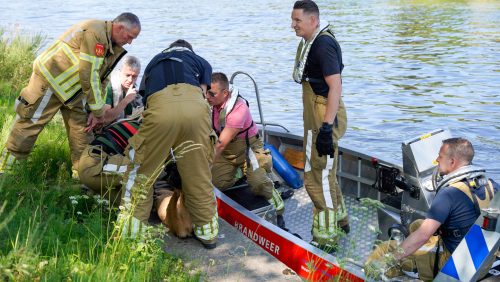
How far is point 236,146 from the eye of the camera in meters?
6.07

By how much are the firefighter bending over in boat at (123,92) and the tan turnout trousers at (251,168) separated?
1.00 meters

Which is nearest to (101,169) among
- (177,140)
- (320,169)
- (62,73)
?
(177,140)

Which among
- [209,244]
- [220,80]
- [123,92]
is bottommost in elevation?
[209,244]

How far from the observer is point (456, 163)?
425cm

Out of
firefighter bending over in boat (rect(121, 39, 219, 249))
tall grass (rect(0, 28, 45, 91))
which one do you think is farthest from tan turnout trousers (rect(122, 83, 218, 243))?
tall grass (rect(0, 28, 45, 91))

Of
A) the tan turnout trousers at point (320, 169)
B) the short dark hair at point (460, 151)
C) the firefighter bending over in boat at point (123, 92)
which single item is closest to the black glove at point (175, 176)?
the tan turnout trousers at point (320, 169)

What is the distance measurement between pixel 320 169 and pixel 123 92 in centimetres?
235

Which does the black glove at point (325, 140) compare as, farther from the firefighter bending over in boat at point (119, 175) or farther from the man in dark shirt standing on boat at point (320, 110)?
the firefighter bending over in boat at point (119, 175)

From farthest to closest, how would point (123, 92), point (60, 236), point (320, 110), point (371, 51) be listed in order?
point (371, 51), point (123, 92), point (320, 110), point (60, 236)

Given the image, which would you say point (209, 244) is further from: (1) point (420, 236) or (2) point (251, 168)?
(1) point (420, 236)

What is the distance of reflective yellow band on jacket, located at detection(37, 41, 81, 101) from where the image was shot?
19.5ft

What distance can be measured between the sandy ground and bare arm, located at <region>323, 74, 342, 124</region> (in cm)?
115

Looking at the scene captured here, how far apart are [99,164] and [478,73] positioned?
12885mm

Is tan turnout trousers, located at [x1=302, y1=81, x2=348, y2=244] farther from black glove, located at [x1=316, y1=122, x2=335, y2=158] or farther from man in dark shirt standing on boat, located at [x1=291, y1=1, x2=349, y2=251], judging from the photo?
black glove, located at [x1=316, y1=122, x2=335, y2=158]
